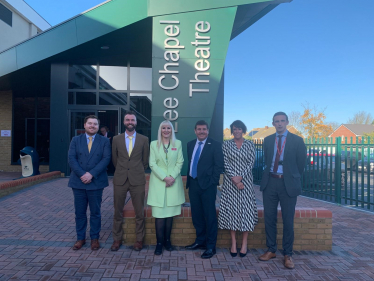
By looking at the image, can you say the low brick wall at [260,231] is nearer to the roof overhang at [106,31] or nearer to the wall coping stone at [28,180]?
the wall coping stone at [28,180]

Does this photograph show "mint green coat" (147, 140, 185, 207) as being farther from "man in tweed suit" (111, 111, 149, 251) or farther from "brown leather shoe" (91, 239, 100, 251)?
"brown leather shoe" (91, 239, 100, 251)

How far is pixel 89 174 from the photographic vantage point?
369 centimetres

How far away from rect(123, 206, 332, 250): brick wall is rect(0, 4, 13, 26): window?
1613 cm

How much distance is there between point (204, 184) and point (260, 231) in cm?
114

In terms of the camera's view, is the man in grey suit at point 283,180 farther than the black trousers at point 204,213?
No

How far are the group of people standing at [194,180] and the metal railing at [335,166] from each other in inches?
164

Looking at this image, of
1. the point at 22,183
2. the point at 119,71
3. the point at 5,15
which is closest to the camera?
the point at 22,183

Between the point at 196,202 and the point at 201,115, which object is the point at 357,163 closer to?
the point at 201,115

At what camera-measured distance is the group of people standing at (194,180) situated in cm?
358

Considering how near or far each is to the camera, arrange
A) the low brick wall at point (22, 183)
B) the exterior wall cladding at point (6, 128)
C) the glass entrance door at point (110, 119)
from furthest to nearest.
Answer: the exterior wall cladding at point (6, 128)
the glass entrance door at point (110, 119)
the low brick wall at point (22, 183)

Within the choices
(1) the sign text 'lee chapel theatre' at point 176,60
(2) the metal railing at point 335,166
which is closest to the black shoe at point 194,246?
(1) the sign text 'lee chapel theatre' at point 176,60

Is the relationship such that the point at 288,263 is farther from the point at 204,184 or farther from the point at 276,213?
the point at 204,184

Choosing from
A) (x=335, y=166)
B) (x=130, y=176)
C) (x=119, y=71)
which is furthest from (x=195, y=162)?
(x=119, y=71)

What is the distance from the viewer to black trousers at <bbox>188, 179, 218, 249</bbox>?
12.1 feet
